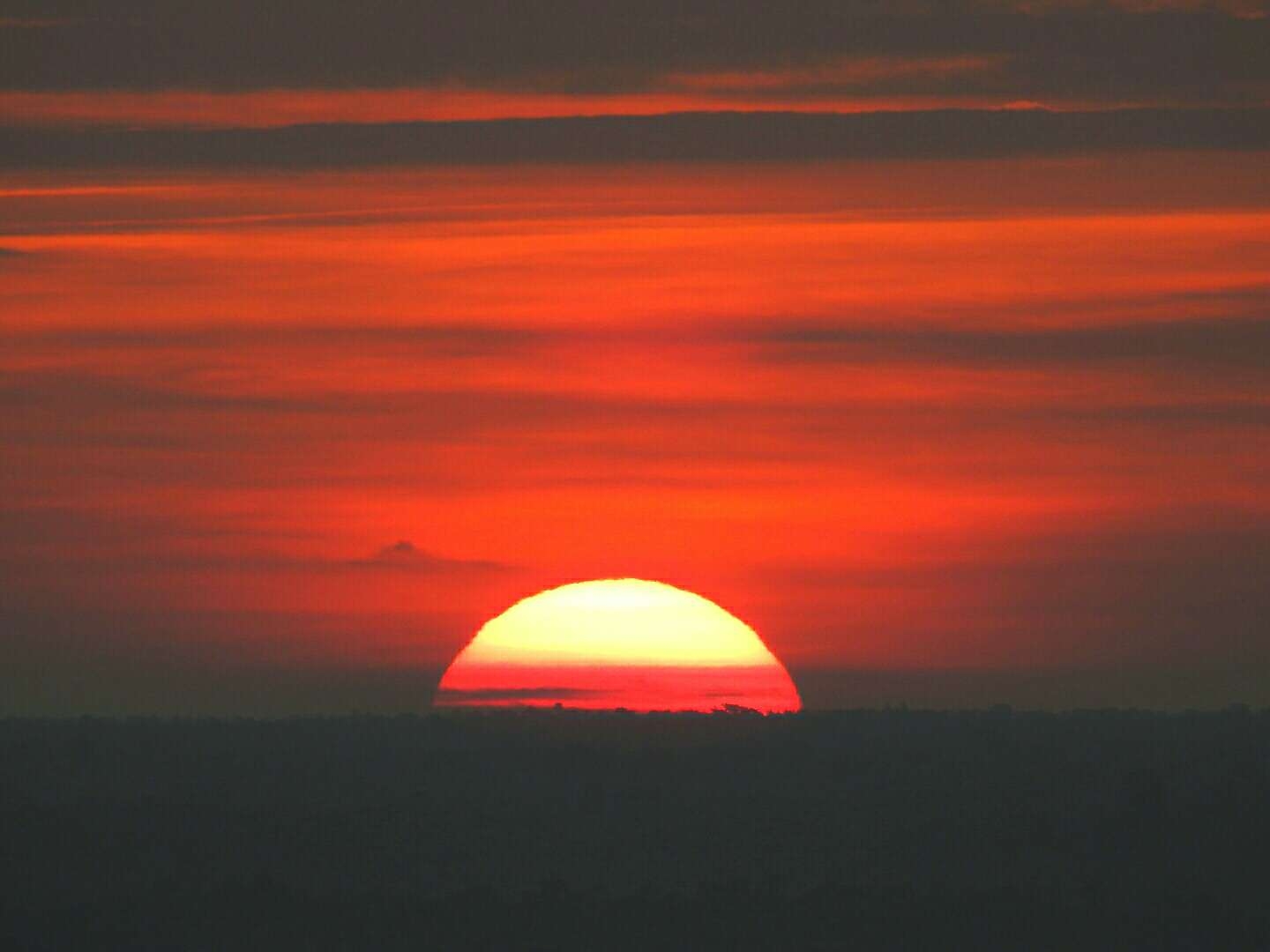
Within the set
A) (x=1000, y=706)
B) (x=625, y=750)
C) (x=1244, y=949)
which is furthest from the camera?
(x=1000, y=706)

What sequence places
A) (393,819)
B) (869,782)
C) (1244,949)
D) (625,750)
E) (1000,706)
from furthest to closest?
1. (1000,706)
2. (625,750)
3. (869,782)
4. (393,819)
5. (1244,949)

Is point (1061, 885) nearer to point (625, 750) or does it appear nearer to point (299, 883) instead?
point (299, 883)

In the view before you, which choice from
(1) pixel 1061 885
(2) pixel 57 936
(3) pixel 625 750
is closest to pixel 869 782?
(3) pixel 625 750

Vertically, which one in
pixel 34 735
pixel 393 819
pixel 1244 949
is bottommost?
pixel 1244 949

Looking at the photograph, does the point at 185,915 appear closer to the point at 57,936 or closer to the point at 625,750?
the point at 57,936

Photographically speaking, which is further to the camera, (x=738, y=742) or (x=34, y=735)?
(x=34, y=735)

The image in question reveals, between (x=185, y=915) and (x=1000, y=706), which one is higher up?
(x=1000, y=706)

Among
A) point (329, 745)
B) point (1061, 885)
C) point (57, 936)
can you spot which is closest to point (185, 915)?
point (57, 936)
